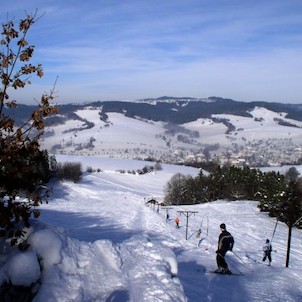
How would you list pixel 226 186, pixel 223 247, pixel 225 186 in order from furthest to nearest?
1. pixel 225 186
2. pixel 226 186
3. pixel 223 247

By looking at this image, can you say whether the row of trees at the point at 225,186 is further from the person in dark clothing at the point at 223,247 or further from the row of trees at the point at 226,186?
the person in dark clothing at the point at 223,247

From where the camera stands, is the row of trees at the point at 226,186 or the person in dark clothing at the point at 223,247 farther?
the row of trees at the point at 226,186

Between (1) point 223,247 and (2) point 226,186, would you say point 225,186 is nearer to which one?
(2) point 226,186

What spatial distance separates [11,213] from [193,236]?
82.4 feet

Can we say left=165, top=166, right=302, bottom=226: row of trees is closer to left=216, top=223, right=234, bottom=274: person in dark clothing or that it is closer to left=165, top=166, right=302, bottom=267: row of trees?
left=165, top=166, right=302, bottom=267: row of trees

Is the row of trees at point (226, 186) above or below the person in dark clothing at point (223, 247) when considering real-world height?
below

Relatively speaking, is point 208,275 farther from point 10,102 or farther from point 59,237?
point 10,102

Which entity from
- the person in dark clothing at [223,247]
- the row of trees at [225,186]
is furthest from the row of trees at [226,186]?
the person in dark clothing at [223,247]

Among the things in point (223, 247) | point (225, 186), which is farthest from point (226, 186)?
point (223, 247)

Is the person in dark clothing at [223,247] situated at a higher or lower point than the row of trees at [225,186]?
higher

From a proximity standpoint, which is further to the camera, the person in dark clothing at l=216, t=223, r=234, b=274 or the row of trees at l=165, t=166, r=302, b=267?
the row of trees at l=165, t=166, r=302, b=267

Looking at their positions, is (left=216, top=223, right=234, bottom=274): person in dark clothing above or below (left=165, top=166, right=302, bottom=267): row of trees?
above

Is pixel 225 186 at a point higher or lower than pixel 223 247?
lower

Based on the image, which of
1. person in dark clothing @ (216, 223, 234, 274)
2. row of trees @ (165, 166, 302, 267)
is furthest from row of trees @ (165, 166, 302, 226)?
person in dark clothing @ (216, 223, 234, 274)
